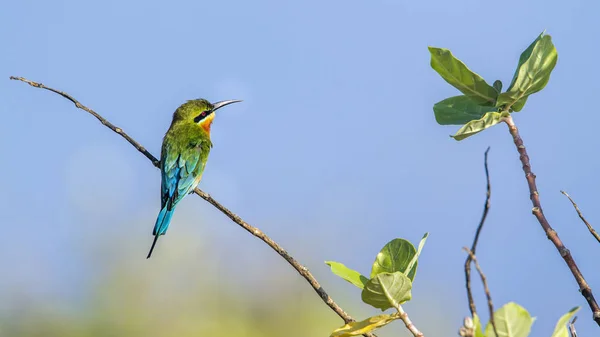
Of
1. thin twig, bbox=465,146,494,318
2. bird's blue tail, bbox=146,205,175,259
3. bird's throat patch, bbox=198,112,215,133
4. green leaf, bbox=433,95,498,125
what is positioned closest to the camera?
thin twig, bbox=465,146,494,318

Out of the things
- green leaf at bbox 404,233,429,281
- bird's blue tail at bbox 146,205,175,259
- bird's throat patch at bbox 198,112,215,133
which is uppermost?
bird's throat patch at bbox 198,112,215,133

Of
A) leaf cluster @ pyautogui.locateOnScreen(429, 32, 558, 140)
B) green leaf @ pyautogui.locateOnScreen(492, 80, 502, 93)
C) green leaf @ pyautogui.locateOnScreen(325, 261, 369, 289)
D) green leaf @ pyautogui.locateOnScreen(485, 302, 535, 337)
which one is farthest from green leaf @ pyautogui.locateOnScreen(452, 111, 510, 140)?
green leaf @ pyautogui.locateOnScreen(485, 302, 535, 337)

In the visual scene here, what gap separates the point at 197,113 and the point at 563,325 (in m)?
3.68

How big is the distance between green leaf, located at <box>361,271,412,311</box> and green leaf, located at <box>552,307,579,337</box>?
0.62 feet

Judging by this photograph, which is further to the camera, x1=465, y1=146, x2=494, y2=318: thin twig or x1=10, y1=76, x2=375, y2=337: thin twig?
x1=10, y1=76, x2=375, y2=337: thin twig

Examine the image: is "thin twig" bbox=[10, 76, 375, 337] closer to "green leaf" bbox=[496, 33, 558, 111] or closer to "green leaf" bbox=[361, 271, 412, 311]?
"green leaf" bbox=[361, 271, 412, 311]

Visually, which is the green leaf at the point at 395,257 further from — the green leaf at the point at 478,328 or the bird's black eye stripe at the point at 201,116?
the bird's black eye stripe at the point at 201,116

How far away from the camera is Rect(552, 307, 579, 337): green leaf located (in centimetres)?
84

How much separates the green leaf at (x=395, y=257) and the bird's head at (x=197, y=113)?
3345 mm

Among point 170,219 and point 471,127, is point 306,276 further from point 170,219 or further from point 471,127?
point 170,219

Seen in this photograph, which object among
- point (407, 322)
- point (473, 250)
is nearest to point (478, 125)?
point (407, 322)

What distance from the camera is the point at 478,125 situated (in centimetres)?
116

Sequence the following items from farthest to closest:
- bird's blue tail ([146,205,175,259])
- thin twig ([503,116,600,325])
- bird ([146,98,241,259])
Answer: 1. bird ([146,98,241,259])
2. bird's blue tail ([146,205,175,259])
3. thin twig ([503,116,600,325])

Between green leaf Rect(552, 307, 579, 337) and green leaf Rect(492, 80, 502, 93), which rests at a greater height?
green leaf Rect(492, 80, 502, 93)
